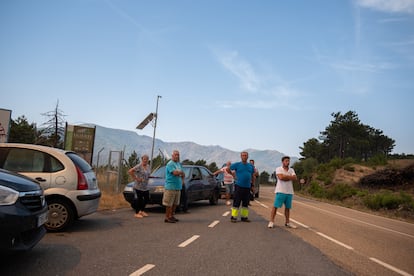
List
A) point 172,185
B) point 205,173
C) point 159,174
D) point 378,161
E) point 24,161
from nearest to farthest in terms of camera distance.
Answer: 1. point 24,161
2. point 172,185
3. point 159,174
4. point 205,173
5. point 378,161

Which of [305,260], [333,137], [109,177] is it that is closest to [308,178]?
[333,137]

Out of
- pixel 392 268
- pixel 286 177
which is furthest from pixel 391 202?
pixel 392 268

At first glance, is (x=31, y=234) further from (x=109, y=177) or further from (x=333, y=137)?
(x=333, y=137)

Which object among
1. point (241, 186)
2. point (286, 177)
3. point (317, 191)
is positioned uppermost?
point (286, 177)

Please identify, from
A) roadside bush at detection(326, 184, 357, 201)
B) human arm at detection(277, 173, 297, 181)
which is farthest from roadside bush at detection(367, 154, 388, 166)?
human arm at detection(277, 173, 297, 181)

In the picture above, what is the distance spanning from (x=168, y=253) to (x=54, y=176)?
3.15m

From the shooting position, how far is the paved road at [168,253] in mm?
5117

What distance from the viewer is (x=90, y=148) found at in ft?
57.0

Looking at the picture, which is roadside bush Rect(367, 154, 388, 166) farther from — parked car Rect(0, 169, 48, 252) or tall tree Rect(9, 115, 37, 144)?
parked car Rect(0, 169, 48, 252)

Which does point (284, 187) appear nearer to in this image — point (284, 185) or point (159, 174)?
point (284, 185)

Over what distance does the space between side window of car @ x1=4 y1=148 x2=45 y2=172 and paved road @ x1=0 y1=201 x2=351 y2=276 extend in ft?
4.59

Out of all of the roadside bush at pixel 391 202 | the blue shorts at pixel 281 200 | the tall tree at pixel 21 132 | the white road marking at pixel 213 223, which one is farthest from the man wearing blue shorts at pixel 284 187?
the tall tree at pixel 21 132

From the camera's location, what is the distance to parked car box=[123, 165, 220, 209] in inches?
480

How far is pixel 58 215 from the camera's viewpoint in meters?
7.80
